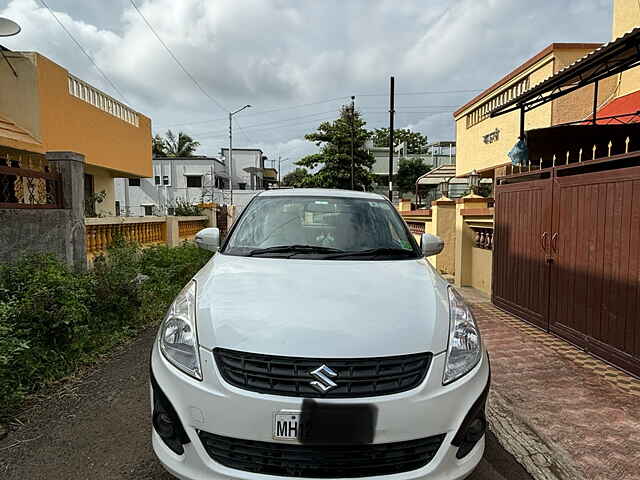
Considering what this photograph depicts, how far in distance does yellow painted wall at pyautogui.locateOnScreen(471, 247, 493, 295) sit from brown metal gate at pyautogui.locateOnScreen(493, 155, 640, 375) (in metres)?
1.30

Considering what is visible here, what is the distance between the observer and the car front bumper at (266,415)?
1694mm

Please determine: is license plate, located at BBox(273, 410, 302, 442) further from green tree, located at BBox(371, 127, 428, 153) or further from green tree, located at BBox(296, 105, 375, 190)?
green tree, located at BBox(371, 127, 428, 153)

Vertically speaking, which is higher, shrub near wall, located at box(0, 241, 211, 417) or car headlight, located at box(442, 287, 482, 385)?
car headlight, located at box(442, 287, 482, 385)

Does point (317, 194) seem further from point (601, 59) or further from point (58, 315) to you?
point (601, 59)

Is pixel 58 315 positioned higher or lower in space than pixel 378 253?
lower

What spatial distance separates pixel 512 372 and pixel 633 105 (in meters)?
6.17

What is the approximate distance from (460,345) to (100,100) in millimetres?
11784

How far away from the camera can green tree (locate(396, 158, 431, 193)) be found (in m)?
40.5

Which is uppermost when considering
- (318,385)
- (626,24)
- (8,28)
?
(626,24)

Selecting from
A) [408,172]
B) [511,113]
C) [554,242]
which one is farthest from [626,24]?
[408,172]

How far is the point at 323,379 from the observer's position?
1720 millimetres

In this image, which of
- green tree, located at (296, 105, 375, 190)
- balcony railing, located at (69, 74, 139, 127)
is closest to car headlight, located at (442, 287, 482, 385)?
balcony railing, located at (69, 74, 139, 127)

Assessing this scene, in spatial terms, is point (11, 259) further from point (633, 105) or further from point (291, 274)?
point (633, 105)

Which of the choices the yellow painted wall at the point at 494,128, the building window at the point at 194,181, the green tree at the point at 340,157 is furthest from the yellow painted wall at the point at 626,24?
the building window at the point at 194,181
